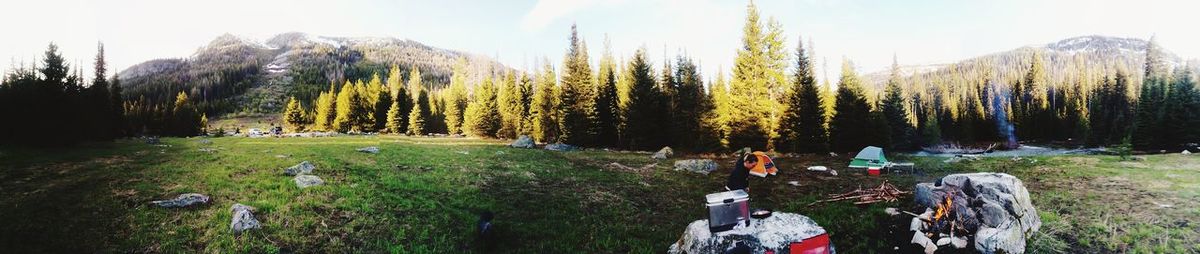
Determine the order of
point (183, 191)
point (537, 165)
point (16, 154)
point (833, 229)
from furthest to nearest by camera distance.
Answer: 1. point (537, 165)
2. point (833, 229)
3. point (183, 191)
4. point (16, 154)

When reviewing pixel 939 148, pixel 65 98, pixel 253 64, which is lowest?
pixel 939 148

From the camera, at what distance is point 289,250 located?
23.4 ft

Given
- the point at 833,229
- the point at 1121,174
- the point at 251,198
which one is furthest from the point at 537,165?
the point at 1121,174

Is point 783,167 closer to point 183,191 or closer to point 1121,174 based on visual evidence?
point 1121,174

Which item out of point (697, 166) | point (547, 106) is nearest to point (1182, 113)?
point (697, 166)

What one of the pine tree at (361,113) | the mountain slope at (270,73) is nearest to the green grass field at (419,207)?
the pine tree at (361,113)

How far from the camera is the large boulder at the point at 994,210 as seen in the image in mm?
8078

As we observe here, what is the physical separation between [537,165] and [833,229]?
1024 centimetres

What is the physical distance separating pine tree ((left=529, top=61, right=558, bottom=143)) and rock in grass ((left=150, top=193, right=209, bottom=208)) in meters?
31.7

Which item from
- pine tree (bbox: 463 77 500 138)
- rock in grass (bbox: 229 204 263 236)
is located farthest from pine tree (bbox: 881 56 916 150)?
rock in grass (bbox: 229 204 263 236)

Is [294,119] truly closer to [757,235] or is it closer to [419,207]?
[419,207]

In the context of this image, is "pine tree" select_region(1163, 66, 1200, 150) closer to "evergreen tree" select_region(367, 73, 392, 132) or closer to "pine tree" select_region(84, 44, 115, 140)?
"pine tree" select_region(84, 44, 115, 140)

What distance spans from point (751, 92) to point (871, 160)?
30.0 feet

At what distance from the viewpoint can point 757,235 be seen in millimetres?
6863
